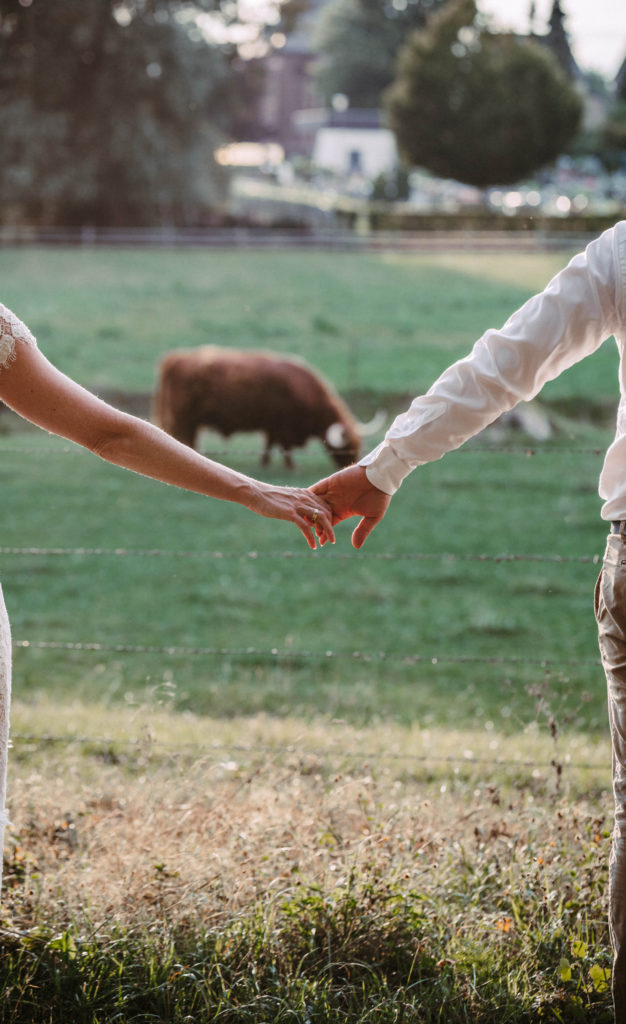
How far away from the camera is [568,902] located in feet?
9.57

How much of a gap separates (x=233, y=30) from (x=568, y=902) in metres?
36.5

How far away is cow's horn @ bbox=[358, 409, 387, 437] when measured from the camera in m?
14.2

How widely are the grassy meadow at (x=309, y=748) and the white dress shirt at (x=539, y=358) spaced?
1.16 metres

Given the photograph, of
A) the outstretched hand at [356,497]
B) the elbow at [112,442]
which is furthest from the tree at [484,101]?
the elbow at [112,442]

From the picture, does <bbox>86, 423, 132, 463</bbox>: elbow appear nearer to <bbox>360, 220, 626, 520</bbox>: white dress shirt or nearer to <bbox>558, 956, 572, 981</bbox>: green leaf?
<bbox>360, 220, 626, 520</bbox>: white dress shirt

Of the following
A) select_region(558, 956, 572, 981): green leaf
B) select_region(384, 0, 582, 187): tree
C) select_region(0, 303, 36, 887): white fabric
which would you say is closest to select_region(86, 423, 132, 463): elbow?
select_region(0, 303, 36, 887): white fabric

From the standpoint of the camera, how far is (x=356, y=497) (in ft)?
9.52

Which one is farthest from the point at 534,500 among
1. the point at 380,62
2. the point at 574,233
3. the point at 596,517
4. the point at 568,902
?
the point at 380,62

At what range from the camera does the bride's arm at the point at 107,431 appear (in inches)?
90.0

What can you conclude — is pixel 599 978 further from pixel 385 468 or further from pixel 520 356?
pixel 520 356

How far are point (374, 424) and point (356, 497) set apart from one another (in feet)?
38.8

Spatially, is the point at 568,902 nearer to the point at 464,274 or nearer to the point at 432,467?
the point at 432,467

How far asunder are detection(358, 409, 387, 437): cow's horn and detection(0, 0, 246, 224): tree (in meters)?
20.4

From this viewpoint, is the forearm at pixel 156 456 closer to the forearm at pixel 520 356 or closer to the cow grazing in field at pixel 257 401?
the forearm at pixel 520 356
